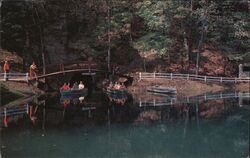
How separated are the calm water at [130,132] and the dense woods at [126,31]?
50.2ft

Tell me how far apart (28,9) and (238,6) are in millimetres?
26839

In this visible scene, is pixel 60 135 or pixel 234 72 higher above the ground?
pixel 234 72

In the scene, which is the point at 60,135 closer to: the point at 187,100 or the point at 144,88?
the point at 187,100

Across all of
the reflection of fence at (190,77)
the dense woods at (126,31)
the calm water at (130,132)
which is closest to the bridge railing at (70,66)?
the dense woods at (126,31)

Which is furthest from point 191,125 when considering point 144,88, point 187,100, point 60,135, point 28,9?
point 28,9

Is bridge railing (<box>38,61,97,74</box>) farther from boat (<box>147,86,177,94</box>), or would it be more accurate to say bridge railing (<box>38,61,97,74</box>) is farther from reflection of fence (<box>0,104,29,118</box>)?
reflection of fence (<box>0,104,29,118</box>)

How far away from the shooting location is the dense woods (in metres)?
47.8

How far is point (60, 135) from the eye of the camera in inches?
950

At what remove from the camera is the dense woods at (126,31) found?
1880 inches

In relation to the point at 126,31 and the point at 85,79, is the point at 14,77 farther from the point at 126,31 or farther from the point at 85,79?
the point at 126,31

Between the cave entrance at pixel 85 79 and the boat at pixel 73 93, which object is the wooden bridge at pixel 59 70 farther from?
the boat at pixel 73 93

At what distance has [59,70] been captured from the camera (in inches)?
1917

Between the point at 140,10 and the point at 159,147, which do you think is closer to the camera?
the point at 159,147

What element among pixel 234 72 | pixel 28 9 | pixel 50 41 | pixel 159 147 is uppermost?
pixel 28 9
